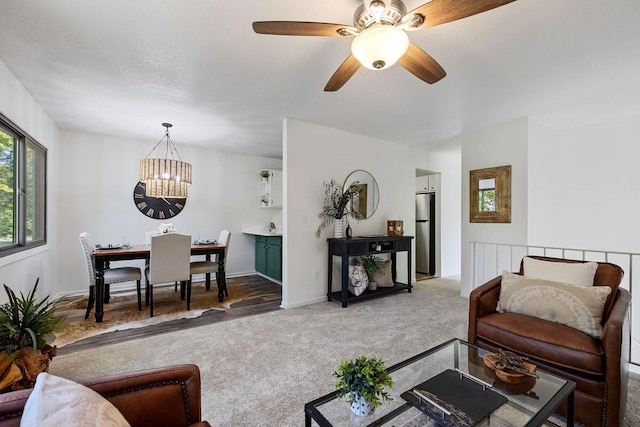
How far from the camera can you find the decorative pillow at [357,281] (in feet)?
12.5

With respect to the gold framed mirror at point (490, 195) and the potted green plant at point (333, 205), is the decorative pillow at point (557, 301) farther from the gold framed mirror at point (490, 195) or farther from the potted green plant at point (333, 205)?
the potted green plant at point (333, 205)

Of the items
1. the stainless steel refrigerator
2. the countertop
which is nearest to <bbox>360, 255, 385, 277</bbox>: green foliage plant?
the countertop

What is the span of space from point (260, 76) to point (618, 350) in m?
3.03

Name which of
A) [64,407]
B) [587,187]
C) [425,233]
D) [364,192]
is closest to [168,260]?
[364,192]

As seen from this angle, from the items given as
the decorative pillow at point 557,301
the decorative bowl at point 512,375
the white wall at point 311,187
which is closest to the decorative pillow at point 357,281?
the white wall at point 311,187

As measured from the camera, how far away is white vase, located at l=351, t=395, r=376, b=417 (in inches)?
44.4

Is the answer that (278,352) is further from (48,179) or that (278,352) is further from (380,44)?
(48,179)

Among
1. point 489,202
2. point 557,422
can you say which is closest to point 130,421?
point 557,422

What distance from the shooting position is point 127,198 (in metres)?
4.55

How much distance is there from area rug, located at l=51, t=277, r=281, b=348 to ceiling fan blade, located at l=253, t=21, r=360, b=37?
2.93 metres

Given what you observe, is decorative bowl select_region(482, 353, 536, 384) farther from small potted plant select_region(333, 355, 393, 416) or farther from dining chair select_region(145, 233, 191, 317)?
dining chair select_region(145, 233, 191, 317)

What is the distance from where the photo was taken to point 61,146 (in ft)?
13.4

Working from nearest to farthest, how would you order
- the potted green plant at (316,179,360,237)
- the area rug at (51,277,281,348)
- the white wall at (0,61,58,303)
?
1. the white wall at (0,61,58,303)
2. the area rug at (51,277,281,348)
3. the potted green plant at (316,179,360,237)

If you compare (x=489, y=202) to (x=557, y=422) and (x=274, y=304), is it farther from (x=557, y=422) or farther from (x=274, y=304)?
(x=274, y=304)
